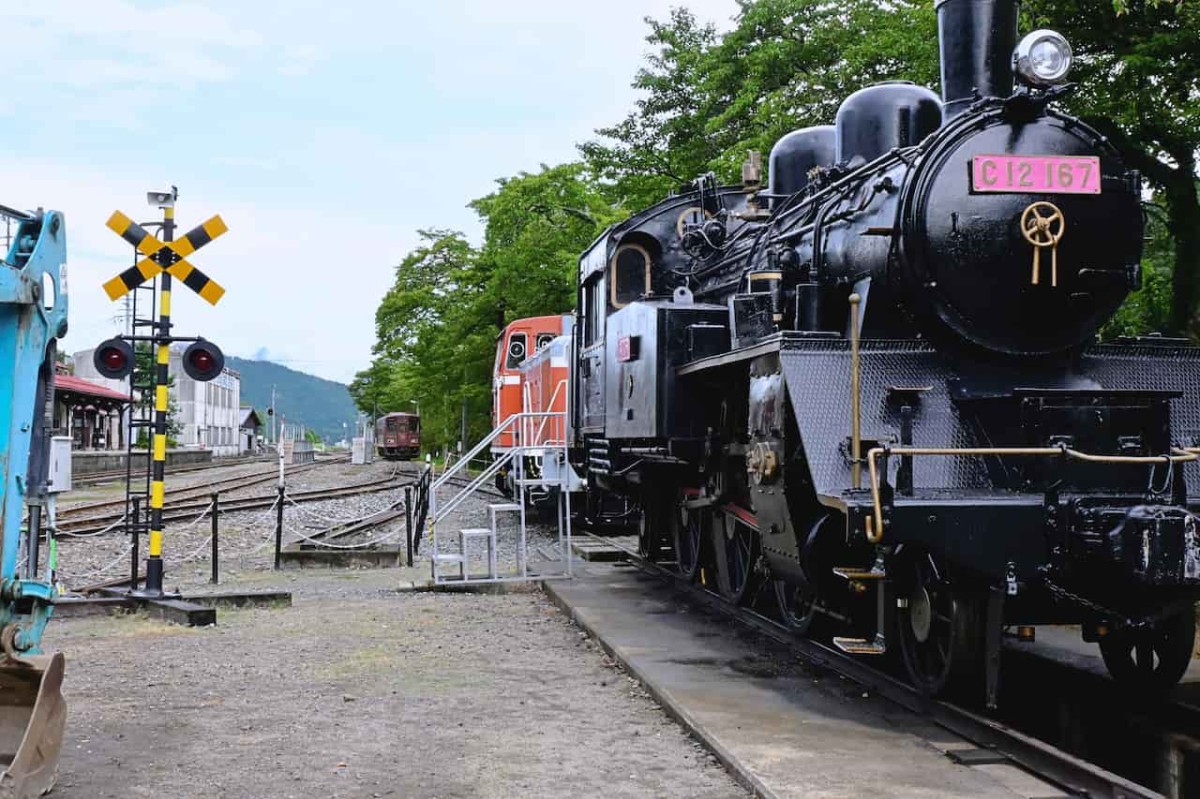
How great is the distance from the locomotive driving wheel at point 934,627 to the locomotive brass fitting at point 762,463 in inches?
33.7

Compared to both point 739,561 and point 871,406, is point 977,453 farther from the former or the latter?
point 739,561

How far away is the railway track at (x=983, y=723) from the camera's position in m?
4.42

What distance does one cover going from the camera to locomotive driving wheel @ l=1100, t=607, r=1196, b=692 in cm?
602

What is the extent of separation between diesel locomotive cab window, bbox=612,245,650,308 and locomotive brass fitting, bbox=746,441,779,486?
382 centimetres

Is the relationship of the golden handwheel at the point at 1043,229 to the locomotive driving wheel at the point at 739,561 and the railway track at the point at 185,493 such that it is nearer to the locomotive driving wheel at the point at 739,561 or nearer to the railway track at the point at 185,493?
the locomotive driving wheel at the point at 739,561

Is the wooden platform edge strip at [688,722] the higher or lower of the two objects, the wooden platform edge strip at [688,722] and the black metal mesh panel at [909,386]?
the lower

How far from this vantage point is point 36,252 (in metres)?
4.56

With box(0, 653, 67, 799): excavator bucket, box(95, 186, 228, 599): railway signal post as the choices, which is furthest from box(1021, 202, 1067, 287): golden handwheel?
box(95, 186, 228, 599): railway signal post

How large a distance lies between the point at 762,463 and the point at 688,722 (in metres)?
1.52

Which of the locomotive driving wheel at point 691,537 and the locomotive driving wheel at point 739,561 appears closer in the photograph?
the locomotive driving wheel at point 739,561

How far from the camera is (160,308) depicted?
975 cm

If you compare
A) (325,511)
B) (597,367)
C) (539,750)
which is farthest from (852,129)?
(325,511)

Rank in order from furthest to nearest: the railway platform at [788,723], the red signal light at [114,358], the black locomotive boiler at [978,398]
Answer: the red signal light at [114,358], the black locomotive boiler at [978,398], the railway platform at [788,723]

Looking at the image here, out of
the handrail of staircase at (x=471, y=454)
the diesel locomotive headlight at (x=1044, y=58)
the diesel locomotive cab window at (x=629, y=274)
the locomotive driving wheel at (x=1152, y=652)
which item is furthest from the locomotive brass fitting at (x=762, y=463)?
the handrail of staircase at (x=471, y=454)
